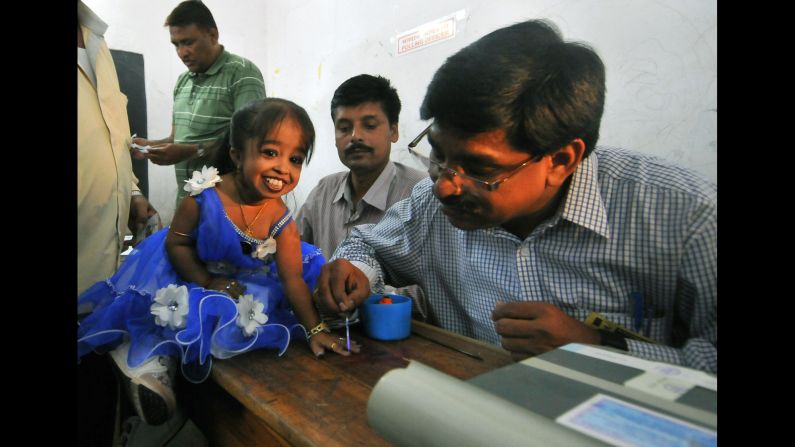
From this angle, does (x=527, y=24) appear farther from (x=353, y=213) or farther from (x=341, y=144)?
(x=353, y=213)

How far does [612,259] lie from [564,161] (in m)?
0.13

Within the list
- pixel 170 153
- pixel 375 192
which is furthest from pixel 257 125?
pixel 375 192

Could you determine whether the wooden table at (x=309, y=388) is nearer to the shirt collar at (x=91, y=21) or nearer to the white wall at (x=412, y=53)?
the white wall at (x=412, y=53)

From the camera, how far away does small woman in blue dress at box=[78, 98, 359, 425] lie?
0.62m

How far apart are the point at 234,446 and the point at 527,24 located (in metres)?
0.67

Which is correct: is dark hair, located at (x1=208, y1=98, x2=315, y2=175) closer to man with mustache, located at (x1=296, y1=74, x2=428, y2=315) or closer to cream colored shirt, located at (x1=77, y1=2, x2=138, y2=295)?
man with mustache, located at (x1=296, y1=74, x2=428, y2=315)


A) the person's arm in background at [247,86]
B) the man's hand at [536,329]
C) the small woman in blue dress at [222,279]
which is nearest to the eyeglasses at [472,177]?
the man's hand at [536,329]

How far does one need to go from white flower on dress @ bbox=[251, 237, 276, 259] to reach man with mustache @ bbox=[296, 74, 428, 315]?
20cm

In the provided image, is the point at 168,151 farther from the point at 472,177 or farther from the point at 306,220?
the point at 472,177

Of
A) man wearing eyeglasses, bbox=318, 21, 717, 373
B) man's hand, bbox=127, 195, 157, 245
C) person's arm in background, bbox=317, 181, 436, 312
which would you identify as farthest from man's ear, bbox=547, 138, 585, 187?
man's hand, bbox=127, 195, 157, 245

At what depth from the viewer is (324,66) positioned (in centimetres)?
80

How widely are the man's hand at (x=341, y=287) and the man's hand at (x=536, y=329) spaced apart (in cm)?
Result: 28
